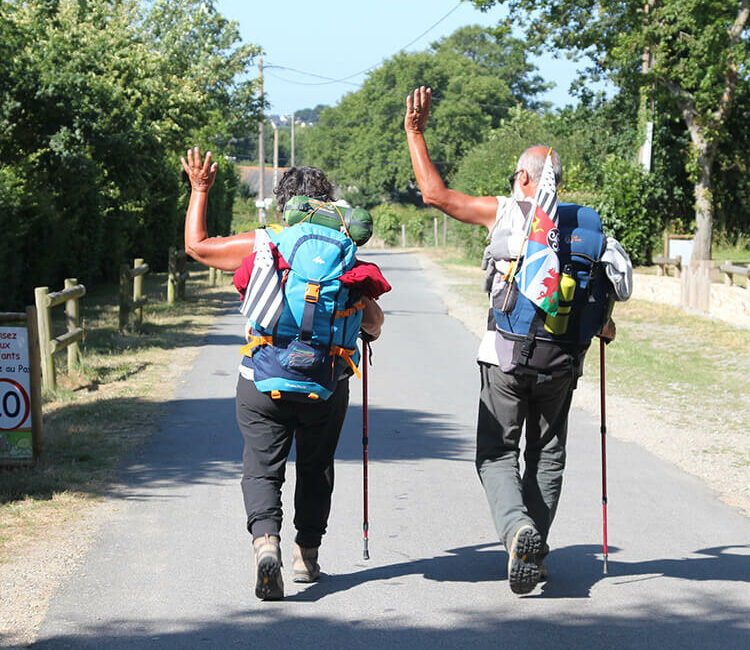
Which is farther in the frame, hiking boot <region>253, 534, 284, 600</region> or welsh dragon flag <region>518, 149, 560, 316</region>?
welsh dragon flag <region>518, 149, 560, 316</region>

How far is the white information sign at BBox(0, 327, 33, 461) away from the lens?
7.21 metres

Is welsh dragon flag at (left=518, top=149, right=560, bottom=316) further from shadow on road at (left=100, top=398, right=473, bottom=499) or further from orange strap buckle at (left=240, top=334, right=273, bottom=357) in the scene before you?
shadow on road at (left=100, top=398, right=473, bottom=499)

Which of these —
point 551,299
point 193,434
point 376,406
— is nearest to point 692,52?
point 376,406

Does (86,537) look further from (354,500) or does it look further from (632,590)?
(632,590)

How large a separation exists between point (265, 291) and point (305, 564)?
4.48 ft

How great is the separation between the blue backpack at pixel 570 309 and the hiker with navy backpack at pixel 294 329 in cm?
59

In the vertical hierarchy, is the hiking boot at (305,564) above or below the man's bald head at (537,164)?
below

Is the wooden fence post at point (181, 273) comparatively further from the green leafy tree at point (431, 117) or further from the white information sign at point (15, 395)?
the green leafy tree at point (431, 117)

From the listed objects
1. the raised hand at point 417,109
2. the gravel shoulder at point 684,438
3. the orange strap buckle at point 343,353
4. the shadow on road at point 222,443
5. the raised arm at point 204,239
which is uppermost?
the raised hand at point 417,109

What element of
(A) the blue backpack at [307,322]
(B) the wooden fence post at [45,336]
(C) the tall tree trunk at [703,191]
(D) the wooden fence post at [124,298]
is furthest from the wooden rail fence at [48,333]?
(C) the tall tree trunk at [703,191]

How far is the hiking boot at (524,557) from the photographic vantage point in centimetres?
446

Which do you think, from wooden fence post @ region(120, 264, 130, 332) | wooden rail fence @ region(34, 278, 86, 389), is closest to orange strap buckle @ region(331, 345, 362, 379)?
wooden rail fence @ region(34, 278, 86, 389)

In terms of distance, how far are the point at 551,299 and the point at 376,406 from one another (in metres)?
5.79

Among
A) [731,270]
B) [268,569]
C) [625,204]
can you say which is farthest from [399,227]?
[268,569]
